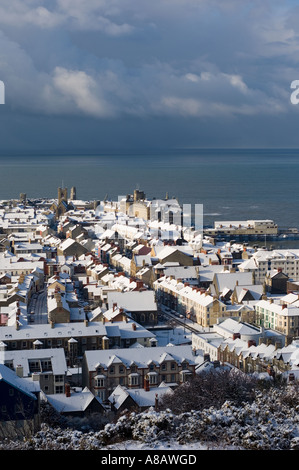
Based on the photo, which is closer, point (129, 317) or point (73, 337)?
point (73, 337)

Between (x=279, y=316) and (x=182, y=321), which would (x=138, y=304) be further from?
(x=279, y=316)

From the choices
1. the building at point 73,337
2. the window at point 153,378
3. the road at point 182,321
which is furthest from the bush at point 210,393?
the road at point 182,321

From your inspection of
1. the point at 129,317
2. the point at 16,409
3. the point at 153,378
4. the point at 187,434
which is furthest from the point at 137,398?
the point at 129,317

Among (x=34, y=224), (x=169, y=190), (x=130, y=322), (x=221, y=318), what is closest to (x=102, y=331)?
(x=130, y=322)

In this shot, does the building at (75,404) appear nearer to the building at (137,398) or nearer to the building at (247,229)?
the building at (137,398)

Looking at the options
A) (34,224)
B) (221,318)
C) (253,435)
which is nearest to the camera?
(253,435)

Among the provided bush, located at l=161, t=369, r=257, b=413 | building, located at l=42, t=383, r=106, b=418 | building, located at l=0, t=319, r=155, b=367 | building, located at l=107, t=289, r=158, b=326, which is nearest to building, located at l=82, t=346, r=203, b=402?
bush, located at l=161, t=369, r=257, b=413

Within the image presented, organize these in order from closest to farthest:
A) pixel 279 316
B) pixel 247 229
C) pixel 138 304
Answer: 1. pixel 279 316
2. pixel 138 304
3. pixel 247 229

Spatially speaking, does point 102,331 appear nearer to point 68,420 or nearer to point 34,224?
point 68,420

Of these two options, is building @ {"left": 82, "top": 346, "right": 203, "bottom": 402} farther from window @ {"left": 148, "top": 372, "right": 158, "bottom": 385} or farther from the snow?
the snow
